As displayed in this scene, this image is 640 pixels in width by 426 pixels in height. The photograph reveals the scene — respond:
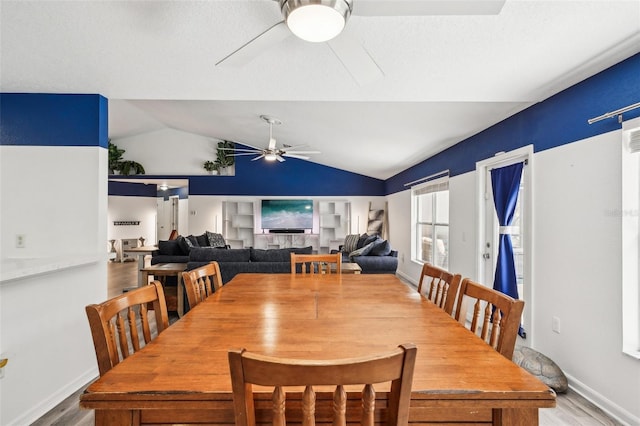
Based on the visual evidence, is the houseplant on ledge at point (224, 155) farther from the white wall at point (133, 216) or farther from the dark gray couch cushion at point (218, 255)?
the dark gray couch cushion at point (218, 255)

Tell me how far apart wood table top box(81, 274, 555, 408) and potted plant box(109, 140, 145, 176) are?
23.7ft

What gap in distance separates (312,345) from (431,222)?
4.98 meters

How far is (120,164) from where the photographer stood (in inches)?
308

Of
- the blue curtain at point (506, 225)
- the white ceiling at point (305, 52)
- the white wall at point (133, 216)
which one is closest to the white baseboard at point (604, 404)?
the blue curtain at point (506, 225)

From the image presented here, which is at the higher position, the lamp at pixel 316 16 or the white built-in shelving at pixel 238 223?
the lamp at pixel 316 16

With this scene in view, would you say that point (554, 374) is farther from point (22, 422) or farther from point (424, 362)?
point (22, 422)

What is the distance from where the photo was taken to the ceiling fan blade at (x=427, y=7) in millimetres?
1207

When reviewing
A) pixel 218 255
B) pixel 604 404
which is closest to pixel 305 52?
pixel 218 255

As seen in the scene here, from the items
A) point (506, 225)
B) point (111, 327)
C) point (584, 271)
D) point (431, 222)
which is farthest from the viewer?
point (431, 222)

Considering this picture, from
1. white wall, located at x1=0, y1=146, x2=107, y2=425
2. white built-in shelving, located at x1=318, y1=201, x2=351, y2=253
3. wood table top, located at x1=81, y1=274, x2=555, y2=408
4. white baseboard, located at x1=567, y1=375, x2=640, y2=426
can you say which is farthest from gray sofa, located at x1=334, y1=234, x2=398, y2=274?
white built-in shelving, located at x1=318, y1=201, x2=351, y2=253

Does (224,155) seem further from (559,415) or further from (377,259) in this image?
(559,415)

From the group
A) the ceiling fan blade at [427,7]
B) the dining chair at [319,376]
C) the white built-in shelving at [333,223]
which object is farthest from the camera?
the white built-in shelving at [333,223]

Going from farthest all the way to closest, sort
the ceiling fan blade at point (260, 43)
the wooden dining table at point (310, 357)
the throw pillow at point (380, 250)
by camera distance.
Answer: the throw pillow at point (380, 250) < the ceiling fan blade at point (260, 43) < the wooden dining table at point (310, 357)

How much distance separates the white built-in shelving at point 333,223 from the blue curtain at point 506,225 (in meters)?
5.22
